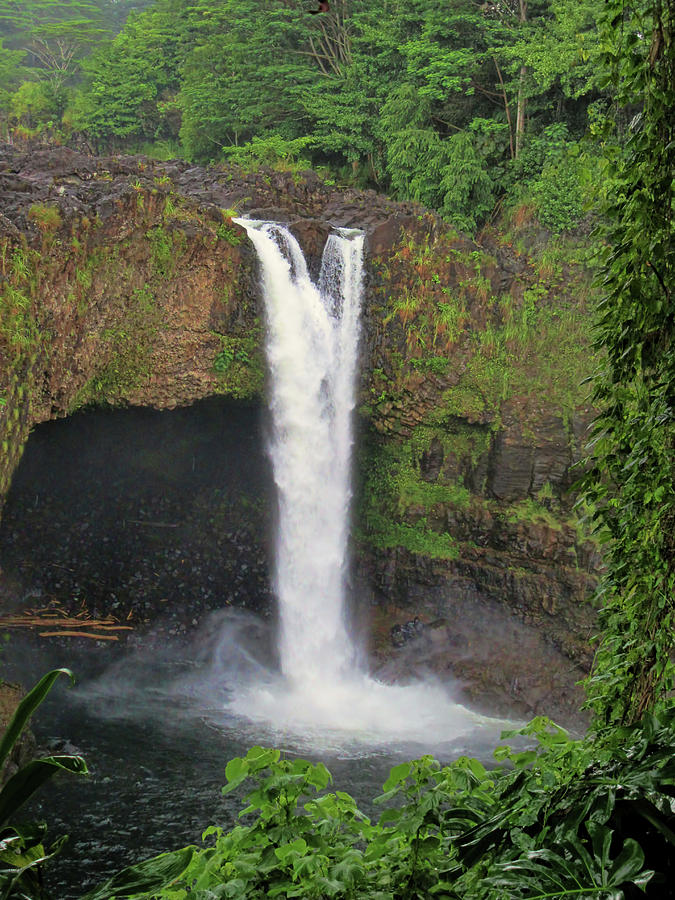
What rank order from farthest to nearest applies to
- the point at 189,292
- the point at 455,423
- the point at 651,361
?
the point at 455,423 → the point at 189,292 → the point at 651,361

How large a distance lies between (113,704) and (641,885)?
1063cm

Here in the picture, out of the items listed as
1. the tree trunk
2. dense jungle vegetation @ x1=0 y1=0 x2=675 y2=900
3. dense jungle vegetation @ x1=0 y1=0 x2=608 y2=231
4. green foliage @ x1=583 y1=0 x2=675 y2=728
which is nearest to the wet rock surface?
dense jungle vegetation @ x1=0 y1=0 x2=608 y2=231

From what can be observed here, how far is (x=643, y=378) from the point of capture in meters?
2.78

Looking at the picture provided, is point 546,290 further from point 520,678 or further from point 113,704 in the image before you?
point 113,704

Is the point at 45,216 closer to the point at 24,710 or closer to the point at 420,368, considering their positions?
the point at 420,368

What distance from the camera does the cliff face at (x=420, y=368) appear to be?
39.4 feet

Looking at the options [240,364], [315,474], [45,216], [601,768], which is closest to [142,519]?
[315,474]

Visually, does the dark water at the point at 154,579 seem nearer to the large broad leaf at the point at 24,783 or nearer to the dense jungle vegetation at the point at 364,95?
the dense jungle vegetation at the point at 364,95

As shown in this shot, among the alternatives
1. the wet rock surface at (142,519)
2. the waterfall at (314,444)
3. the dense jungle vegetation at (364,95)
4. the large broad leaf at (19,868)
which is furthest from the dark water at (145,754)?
the dense jungle vegetation at (364,95)

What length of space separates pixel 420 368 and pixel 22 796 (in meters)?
12.1

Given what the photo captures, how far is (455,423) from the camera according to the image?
14000 millimetres

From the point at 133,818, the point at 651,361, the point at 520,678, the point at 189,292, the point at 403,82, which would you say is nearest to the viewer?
the point at 651,361

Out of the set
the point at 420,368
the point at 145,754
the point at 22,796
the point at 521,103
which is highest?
the point at 521,103

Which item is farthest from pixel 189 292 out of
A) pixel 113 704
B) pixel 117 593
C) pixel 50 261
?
pixel 113 704
